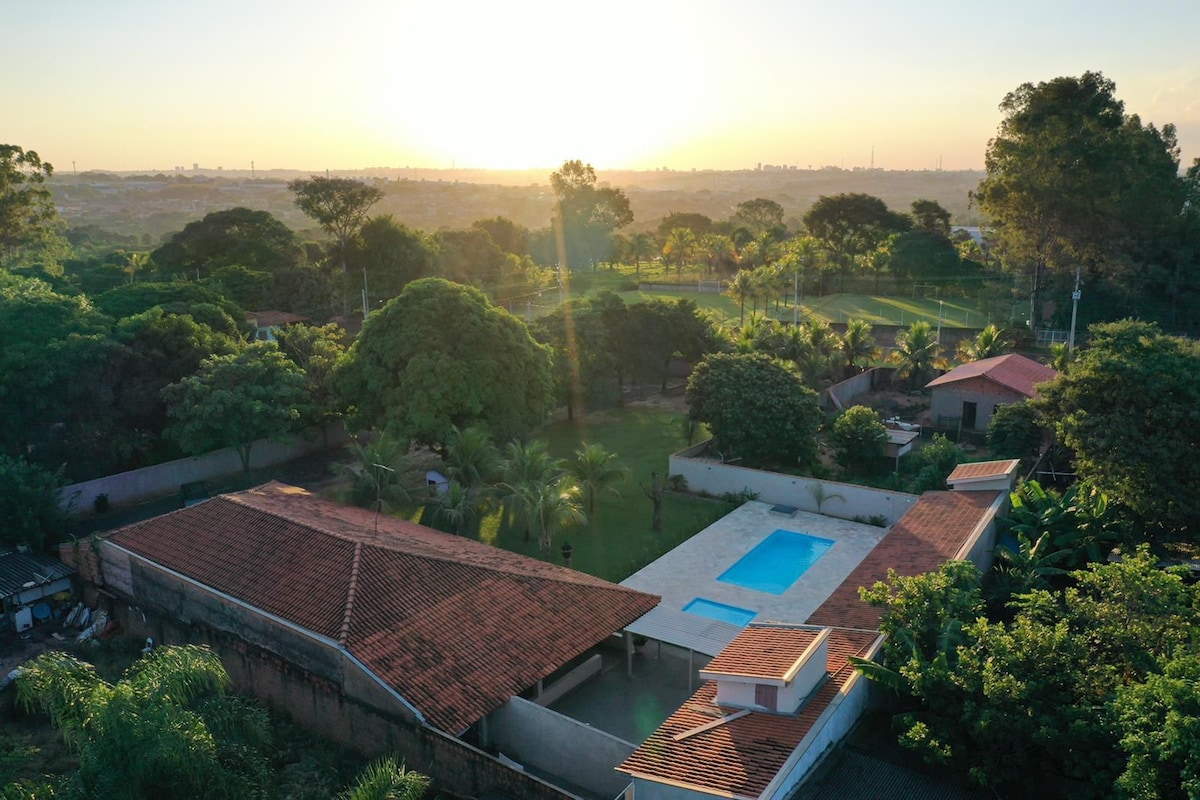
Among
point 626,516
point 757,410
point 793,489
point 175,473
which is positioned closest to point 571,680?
point 626,516

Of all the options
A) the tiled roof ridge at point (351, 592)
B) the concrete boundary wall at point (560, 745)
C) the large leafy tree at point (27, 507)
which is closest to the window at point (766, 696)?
the concrete boundary wall at point (560, 745)

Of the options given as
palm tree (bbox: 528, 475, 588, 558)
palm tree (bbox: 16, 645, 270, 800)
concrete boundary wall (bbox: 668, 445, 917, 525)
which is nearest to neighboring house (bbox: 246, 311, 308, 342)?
concrete boundary wall (bbox: 668, 445, 917, 525)

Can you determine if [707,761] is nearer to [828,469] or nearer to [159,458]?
[828,469]

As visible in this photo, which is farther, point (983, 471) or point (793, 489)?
point (793, 489)

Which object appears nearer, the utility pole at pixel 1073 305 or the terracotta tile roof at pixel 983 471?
the terracotta tile roof at pixel 983 471

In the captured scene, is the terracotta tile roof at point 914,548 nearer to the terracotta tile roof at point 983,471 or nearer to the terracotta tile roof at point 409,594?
the terracotta tile roof at point 983,471

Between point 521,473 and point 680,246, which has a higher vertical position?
point 680,246

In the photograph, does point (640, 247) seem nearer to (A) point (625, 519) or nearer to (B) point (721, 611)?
(A) point (625, 519)

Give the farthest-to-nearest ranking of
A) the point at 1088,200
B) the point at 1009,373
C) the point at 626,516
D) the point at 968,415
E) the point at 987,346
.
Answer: the point at 1088,200 < the point at 987,346 < the point at 968,415 < the point at 1009,373 < the point at 626,516
